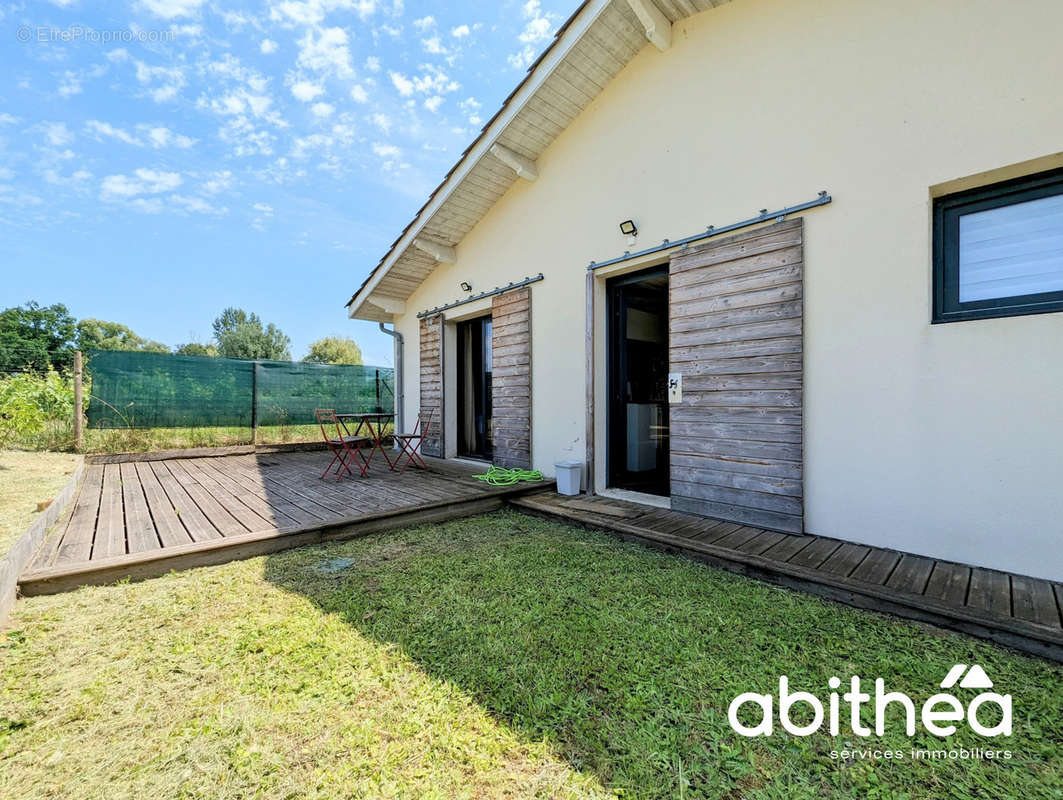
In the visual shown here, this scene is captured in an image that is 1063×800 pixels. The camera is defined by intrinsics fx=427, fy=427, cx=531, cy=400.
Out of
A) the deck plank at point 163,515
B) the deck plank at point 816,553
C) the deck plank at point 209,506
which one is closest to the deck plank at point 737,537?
the deck plank at point 816,553

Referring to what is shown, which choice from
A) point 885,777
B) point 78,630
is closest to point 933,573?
point 885,777

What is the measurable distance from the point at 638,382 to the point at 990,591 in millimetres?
3282

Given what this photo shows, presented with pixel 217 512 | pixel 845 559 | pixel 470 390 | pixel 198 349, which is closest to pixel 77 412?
pixel 217 512

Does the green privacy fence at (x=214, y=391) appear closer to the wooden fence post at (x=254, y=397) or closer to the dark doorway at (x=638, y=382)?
the wooden fence post at (x=254, y=397)

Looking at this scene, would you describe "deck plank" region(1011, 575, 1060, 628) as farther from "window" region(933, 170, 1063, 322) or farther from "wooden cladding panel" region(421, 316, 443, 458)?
"wooden cladding panel" region(421, 316, 443, 458)

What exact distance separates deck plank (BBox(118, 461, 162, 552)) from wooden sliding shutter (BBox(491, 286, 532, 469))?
3.33 m

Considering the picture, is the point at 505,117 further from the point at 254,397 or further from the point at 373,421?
the point at 254,397

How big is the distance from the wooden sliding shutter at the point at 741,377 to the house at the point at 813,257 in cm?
2

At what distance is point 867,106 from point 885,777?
3503mm

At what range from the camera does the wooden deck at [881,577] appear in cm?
184

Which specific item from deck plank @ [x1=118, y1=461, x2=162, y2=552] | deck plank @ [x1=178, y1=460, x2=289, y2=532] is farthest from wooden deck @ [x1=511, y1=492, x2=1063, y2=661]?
deck plank @ [x1=118, y1=461, x2=162, y2=552]

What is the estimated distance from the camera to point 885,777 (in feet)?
3.97

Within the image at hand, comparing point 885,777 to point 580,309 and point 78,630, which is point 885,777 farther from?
point 580,309

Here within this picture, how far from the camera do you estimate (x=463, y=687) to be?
63.4 inches
